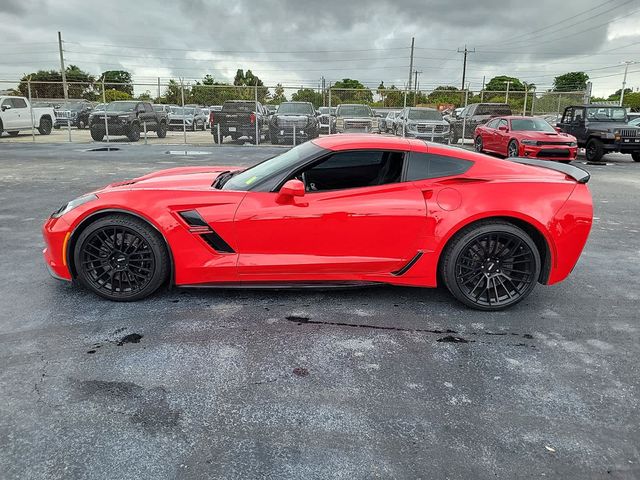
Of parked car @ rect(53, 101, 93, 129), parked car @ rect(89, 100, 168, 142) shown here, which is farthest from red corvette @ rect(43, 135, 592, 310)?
parked car @ rect(53, 101, 93, 129)

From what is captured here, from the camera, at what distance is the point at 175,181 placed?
426cm

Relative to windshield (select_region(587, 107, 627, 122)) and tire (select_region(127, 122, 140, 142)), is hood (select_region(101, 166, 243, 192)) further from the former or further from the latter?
tire (select_region(127, 122, 140, 142))

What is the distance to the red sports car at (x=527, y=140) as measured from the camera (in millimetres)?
14328

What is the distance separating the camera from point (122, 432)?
7.88 ft

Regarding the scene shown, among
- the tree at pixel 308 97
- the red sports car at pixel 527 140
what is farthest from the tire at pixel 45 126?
the red sports car at pixel 527 140

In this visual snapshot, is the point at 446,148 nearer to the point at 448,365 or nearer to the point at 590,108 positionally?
the point at 448,365

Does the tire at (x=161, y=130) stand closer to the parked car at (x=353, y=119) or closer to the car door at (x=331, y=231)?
the parked car at (x=353, y=119)

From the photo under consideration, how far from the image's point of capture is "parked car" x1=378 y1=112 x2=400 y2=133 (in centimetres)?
2254

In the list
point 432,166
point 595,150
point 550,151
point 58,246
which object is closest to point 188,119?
point 550,151

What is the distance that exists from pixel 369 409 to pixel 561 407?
1.04m

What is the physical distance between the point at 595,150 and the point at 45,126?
2372 centimetres

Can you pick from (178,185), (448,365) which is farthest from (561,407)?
(178,185)

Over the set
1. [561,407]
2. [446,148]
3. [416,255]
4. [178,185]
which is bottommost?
[561,407]

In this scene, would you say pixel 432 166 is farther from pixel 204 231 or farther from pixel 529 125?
pixel 529 125
